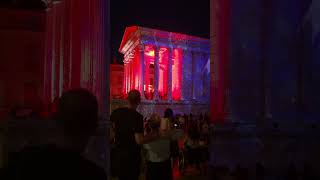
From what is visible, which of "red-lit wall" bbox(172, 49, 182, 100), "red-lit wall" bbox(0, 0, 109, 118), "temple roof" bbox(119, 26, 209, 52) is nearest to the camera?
"red-lit wall" bbox(0, 0, 109, 118)

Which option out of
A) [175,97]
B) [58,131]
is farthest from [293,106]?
[175,97]

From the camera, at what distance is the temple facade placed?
48.6 metres

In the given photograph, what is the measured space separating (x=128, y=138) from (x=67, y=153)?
341 cm

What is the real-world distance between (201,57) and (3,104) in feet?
105

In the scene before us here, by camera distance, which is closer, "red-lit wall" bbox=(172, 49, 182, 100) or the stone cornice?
the stone cornice

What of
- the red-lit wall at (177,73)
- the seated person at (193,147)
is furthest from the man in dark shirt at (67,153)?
the red-lit wall at (177,73)

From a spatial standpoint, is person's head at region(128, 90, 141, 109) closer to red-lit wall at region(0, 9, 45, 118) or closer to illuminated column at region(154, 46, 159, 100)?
red-lit wall at region(0, 9, 45, 118)

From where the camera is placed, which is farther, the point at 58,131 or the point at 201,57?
the point at 201,57

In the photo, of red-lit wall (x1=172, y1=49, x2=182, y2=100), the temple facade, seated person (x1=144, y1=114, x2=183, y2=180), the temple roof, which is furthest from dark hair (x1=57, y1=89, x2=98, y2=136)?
red-lit wall (x1=172, y1=49, x2=182, y2=100)

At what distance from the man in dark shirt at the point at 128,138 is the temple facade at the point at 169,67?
41.6 meters

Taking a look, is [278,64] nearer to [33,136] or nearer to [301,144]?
[301,144]

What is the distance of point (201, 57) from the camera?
54.1m

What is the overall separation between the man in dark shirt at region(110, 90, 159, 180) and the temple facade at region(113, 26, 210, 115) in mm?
41633

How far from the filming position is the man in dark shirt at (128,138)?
5184 mm
